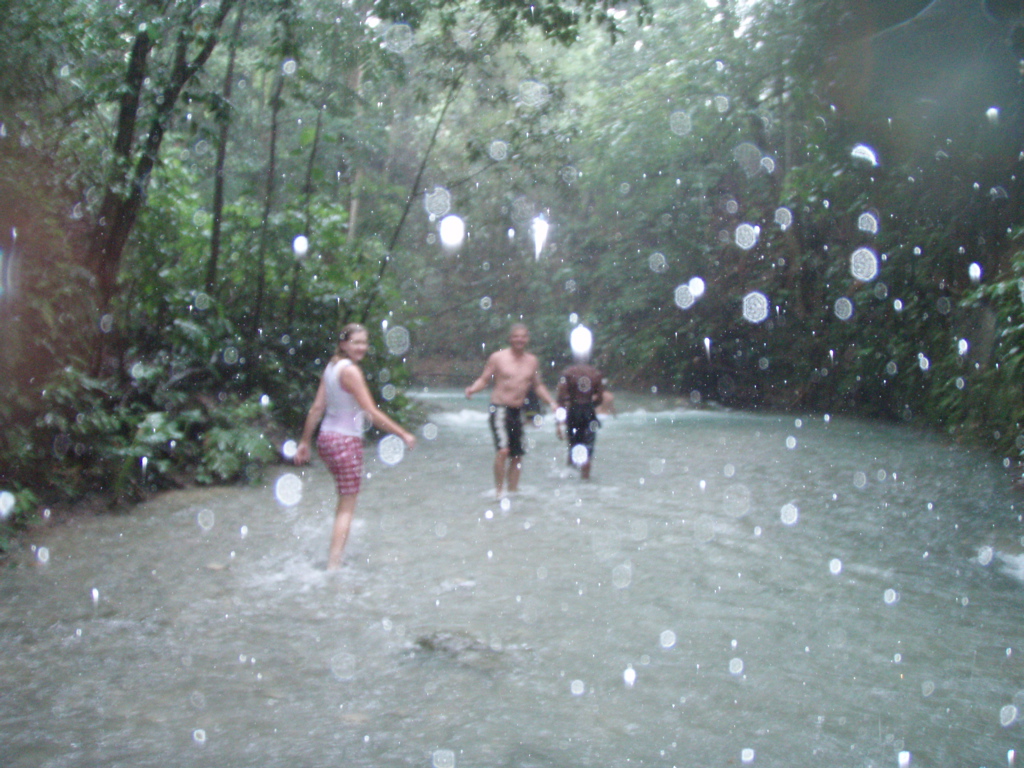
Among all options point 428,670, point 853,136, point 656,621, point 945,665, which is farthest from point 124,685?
point 853,136

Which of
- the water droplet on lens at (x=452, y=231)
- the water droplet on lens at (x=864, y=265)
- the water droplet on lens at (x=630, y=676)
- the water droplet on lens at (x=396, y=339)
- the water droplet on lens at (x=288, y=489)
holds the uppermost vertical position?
the water droplet on lens at (x=452, y=231)

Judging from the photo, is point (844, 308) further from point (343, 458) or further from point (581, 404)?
point (343, 458)

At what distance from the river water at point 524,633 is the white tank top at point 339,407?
3.67ft

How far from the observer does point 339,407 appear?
7.65 metres

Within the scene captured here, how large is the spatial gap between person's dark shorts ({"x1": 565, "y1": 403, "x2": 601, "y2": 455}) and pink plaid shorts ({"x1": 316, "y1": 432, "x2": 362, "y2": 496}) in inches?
211

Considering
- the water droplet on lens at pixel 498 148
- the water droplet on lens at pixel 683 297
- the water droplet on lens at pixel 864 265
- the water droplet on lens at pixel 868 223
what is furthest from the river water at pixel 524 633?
the water droplet on lens at pixel 683 297

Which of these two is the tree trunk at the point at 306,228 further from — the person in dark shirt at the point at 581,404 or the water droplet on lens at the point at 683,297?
the water droplet on lens at the point at 683,297

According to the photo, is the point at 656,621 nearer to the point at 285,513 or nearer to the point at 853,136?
the point at 285,513

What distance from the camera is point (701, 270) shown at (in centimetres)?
3112

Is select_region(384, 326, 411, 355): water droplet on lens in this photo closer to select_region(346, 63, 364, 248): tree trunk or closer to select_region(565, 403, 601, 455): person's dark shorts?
select_region(346, 63, 364, 248): tree trunk

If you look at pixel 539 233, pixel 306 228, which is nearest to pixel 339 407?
pixel 306 228

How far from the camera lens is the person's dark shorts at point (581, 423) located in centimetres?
1272

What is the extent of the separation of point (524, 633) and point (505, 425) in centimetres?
511

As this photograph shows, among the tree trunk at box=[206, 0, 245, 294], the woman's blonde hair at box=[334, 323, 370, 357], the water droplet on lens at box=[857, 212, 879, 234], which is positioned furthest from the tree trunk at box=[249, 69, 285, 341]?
the water droplet on lens at box=[857, 212, 879, 234]
